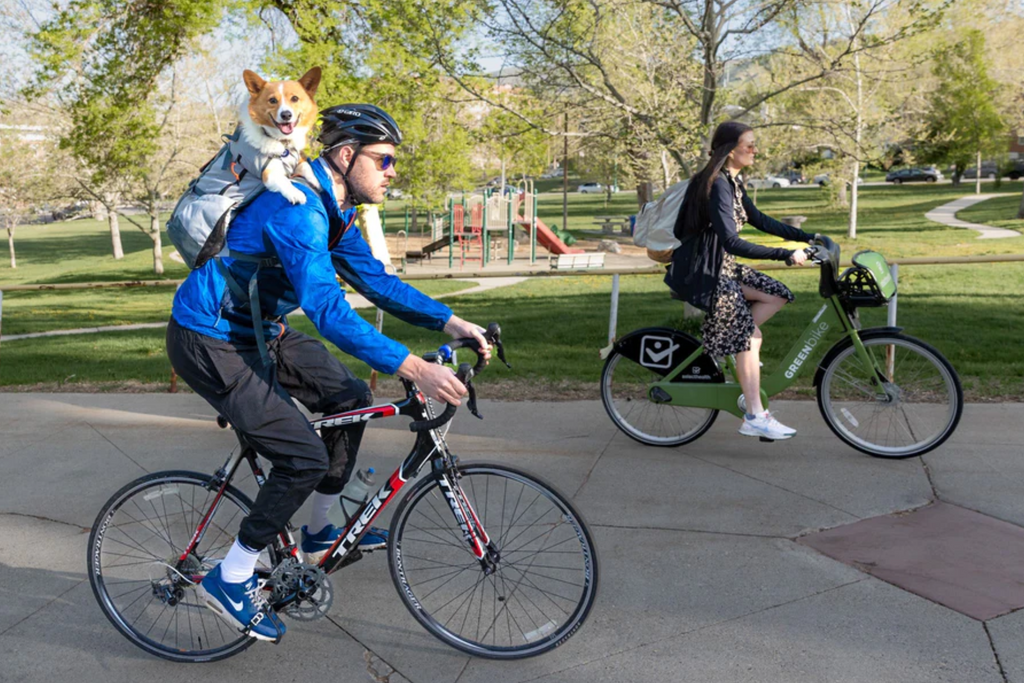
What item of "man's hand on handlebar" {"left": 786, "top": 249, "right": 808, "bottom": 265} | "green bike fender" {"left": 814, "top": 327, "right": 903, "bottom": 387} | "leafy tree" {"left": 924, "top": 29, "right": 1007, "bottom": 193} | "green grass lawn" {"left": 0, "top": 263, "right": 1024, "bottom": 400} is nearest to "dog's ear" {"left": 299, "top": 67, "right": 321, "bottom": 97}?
"man's hand on handlebar" {"left": 786, "top": 249, "right": 808, "bottom": 265}

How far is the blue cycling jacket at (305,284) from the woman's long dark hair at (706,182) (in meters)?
2.31

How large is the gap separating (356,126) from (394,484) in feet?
4.01

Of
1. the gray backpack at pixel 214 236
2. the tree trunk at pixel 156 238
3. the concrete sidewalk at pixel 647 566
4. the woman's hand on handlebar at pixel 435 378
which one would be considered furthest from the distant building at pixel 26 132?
the woman's hand on handlebar at pixel 435 378

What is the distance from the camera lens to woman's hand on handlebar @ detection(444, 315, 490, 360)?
3.13 metres

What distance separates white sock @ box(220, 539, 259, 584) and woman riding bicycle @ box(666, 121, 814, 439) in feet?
9.84

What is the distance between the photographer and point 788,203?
56.2 metres

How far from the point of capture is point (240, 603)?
10.8 ft

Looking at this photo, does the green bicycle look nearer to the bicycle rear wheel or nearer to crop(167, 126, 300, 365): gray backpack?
the bicycle rear wheel

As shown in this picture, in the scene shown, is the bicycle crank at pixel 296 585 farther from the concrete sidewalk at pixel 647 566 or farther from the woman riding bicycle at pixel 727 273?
the woman riding bicycle at pixel 727 273

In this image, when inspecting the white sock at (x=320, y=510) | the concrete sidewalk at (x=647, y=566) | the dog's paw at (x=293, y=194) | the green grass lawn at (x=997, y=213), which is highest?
the dog's paw at (x=293, y=194)

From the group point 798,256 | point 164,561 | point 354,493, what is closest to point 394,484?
point 354,493

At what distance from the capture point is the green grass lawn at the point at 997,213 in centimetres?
3205

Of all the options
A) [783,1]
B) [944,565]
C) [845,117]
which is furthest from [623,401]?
[845,117]

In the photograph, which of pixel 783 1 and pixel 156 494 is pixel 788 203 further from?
pixel 156 494
